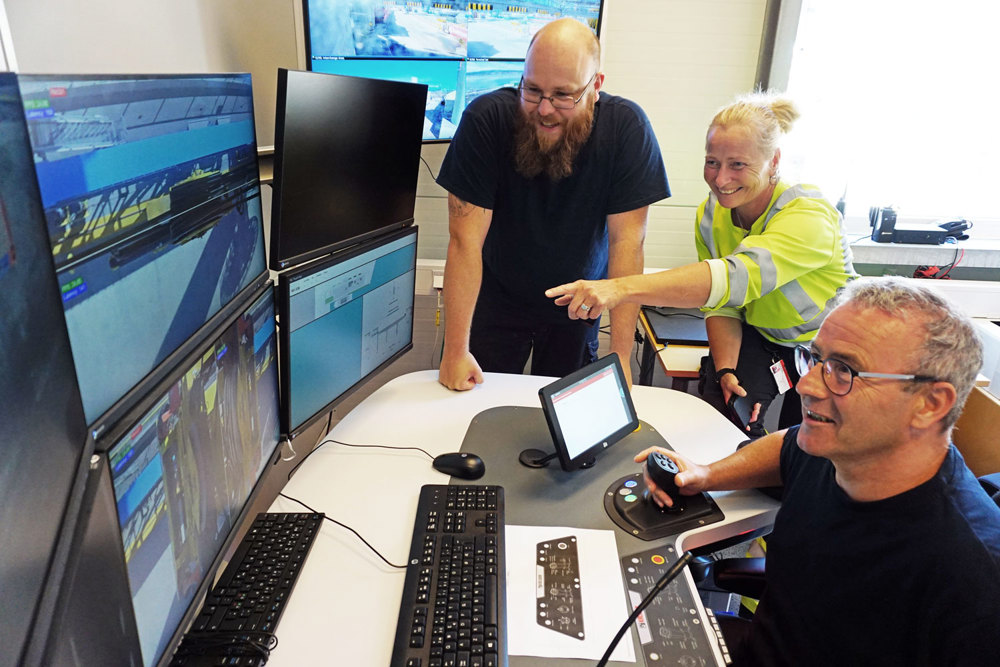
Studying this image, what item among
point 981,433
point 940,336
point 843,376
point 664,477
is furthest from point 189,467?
point 981,433

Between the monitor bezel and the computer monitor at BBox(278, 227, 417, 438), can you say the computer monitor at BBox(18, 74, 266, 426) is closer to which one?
the computer monitor at BBox(278, 227, 417, 438)

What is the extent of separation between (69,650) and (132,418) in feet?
0.72

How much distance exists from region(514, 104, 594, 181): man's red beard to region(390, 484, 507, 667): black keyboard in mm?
929

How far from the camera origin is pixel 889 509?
99 cm

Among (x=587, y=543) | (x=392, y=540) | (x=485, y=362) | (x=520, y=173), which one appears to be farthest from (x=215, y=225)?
(x=485, y=362)

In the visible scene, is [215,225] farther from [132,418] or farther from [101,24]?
[101,24]

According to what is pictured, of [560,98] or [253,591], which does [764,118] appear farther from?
[253,591]

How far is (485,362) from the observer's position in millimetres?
2082

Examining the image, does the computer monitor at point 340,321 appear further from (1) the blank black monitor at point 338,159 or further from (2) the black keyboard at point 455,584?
(2) the black keyboard at point 455,584

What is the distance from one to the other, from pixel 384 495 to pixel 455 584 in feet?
0.99

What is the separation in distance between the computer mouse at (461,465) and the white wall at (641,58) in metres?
1.21

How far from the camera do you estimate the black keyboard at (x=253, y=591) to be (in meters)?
0.88

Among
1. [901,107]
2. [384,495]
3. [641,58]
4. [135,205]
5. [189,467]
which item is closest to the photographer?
[135,205]

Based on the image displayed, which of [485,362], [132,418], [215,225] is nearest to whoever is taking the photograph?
[132,418]
